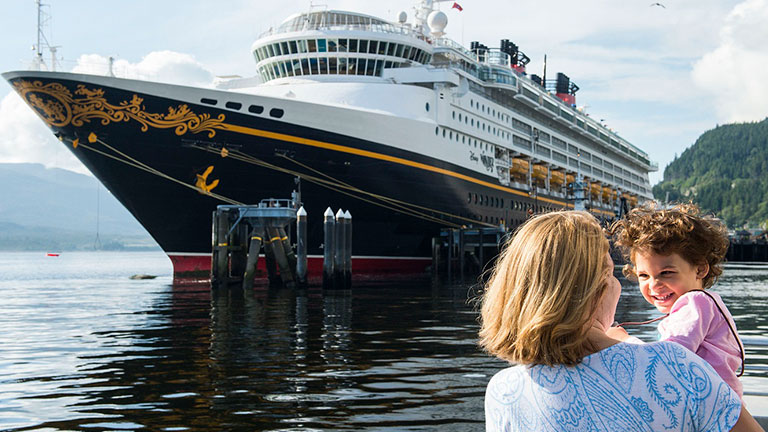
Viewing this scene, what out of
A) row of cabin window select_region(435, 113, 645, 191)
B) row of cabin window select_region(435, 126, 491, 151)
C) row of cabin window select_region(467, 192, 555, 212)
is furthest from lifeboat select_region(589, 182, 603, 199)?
row of cabin window select_region(435, 126, 491, 151)

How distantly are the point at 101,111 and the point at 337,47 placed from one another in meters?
10.1

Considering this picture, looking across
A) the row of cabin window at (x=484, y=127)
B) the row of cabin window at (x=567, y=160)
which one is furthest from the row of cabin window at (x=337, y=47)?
the row of cabin window at (x=567, y=160)

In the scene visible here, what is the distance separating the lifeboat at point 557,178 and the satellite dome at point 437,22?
13813mm

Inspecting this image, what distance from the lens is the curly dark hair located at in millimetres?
2766

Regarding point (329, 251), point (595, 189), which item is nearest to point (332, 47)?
point (329, 251)

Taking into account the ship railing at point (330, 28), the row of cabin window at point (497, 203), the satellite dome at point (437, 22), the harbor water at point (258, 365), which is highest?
the satellite dome at point (437, 22)

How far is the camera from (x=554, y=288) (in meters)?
1.91

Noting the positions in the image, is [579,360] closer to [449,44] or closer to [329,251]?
[329,251]

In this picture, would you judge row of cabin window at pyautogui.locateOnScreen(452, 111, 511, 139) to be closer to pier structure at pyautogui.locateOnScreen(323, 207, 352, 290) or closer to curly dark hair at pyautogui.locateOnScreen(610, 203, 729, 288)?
pier structure at pyautogui.locateOnScreen(323, 207, 352, 290)

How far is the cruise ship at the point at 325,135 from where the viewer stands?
25.3 meters

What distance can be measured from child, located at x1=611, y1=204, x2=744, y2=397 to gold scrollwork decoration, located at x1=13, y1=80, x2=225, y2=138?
2356 centimetres

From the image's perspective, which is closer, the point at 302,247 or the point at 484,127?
the point at 302,247

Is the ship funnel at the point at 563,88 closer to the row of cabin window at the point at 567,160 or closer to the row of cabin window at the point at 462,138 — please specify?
the row of cabin window at the point at 567,160

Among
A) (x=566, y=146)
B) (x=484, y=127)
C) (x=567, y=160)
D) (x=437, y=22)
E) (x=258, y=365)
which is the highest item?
(x=437, y=22)
